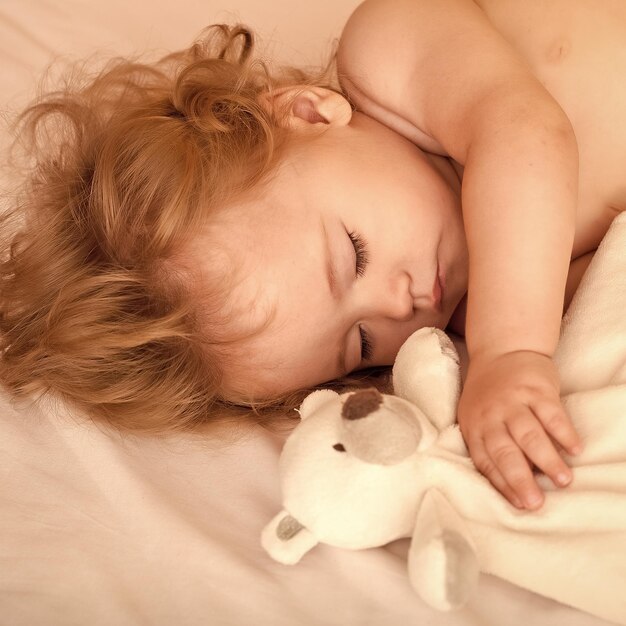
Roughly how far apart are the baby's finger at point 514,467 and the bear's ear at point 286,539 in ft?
0.59

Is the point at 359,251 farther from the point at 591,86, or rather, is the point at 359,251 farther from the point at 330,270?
the point at 591,86

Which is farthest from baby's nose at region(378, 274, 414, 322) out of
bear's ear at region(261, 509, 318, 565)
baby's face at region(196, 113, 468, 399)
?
bear's ear at region(261, 509, 318, 565)

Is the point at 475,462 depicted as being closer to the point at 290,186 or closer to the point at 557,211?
the point at 557,211

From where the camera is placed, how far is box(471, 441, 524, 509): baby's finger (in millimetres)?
689

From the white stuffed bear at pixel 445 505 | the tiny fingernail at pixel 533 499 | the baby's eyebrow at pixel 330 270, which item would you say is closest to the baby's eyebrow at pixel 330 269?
the baby's eyebrow at pixel 330 270

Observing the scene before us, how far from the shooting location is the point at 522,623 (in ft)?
2.18

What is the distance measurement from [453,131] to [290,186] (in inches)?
9.1

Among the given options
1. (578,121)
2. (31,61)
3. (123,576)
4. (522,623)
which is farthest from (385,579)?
(31,61)

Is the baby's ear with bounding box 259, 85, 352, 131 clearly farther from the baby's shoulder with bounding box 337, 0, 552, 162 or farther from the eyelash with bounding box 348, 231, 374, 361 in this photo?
the eyelash with bounding box 348, 231, 374, 361

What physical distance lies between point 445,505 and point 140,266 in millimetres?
499

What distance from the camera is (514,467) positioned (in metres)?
0.69

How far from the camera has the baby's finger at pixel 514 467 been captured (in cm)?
68

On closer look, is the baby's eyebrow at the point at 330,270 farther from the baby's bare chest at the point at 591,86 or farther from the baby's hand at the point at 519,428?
the baby's bare chest at the point at 591,86

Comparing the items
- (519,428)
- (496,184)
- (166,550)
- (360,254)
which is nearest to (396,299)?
(360,254)
